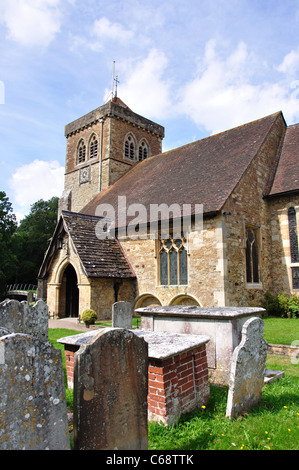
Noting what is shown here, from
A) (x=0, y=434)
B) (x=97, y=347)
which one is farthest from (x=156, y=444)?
(x=0, y=434)

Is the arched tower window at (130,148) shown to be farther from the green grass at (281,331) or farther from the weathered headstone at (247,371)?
the weathered headstone at (247,371)

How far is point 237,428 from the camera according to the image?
376 cm

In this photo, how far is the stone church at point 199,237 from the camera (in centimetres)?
1202

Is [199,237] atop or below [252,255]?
atop

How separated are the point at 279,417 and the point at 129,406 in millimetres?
2227

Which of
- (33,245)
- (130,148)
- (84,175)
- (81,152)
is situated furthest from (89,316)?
(33,245)

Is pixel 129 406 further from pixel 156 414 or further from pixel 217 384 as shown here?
pixel 217 384

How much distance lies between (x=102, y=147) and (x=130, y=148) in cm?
239

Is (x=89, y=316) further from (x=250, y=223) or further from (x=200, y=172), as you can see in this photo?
→ (x=200, y=172)

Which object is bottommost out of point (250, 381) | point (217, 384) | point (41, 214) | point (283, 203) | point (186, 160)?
point (217, 384)

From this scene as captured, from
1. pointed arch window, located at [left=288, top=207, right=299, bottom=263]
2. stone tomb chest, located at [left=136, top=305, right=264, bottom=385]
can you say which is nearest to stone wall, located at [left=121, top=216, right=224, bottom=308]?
pointed arch window, located at [left=288, top=207, right=299, bottom=263]

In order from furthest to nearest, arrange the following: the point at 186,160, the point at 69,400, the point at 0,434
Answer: the point at 186,160 < the point at 69,400 < the point at 0,434

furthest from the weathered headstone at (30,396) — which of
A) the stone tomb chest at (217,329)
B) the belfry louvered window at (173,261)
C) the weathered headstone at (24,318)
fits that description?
the belfry louvered window at (173,261)

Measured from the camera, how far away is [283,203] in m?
13.9
